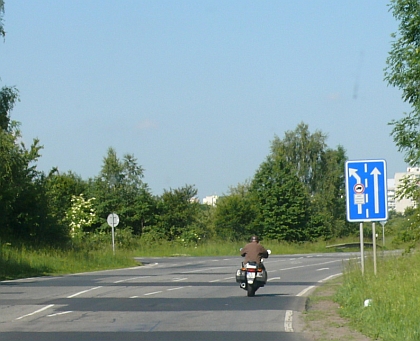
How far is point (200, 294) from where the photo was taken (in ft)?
70.4

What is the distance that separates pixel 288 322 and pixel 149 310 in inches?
148

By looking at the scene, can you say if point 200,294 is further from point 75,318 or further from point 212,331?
point 212,331

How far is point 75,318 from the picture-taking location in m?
15.3

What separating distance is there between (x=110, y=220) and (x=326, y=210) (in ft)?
159

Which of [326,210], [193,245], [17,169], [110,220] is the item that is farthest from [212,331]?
[326,210]

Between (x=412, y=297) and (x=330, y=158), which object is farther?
(x=330, y=158)

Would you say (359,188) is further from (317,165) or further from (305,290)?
(317,165)

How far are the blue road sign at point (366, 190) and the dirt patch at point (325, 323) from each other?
2104 millimetres

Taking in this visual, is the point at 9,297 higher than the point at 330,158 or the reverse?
the reverse

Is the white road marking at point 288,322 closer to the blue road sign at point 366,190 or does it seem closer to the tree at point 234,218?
the blue road sign at point 366,190

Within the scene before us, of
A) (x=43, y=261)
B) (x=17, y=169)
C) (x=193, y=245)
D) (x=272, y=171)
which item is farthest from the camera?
(x=272, y=171)

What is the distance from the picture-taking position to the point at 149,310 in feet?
55.2

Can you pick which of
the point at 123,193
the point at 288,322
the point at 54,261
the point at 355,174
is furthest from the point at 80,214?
the point at 288,322

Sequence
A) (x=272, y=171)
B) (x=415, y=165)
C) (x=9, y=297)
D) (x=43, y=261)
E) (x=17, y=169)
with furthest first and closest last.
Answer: (x=272, y=171)
(x=17, y=169)
(x=43, y=261)
(x=415, y=165)
(x=9, y=297)
